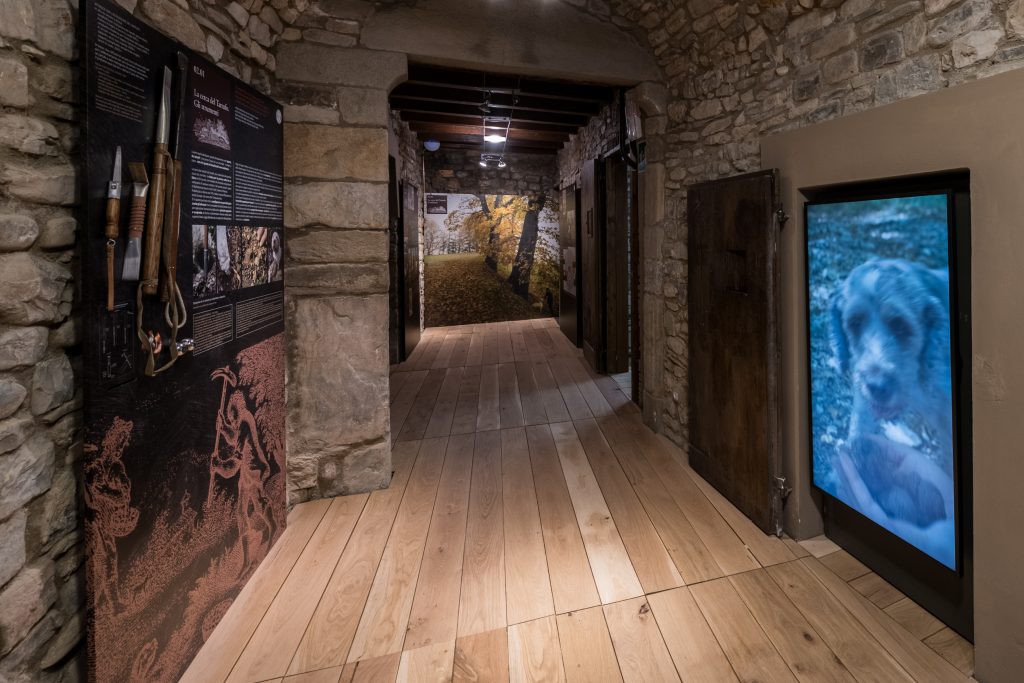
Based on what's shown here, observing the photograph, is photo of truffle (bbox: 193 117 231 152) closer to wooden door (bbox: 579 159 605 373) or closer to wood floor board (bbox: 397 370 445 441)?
wood floor board (bbox: 397 370 445 441)

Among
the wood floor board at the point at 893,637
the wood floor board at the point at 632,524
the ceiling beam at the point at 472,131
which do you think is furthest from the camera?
the ceiling beam at the point at 472,131

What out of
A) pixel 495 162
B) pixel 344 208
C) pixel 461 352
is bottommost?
pixel 461 352

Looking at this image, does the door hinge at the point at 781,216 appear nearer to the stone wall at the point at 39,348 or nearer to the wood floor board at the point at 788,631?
the wood floor board at the point at 788,631

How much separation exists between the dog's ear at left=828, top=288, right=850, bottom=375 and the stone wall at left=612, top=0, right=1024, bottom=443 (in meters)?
0.70

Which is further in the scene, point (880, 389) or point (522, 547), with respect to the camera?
point (522, 547)

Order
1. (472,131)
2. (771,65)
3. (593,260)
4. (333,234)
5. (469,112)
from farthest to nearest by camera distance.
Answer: (472,131) → (469,112) → (593,260) → (333,234) → (771,65)

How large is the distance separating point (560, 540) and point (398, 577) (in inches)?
28.7

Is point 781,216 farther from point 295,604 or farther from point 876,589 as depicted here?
point 295,604

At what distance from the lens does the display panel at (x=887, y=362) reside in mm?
1462

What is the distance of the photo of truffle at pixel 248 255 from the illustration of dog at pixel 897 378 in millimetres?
2366

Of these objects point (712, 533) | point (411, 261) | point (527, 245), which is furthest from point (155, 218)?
point (527, 245)

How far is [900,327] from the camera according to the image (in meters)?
1.57

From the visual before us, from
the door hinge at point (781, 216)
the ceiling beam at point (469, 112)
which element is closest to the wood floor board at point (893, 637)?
the door hinge at point (781, 216)

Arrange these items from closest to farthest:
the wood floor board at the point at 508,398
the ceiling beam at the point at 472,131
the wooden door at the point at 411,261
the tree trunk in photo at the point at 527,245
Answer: the wood floor board at the point at 508,398, the wooden door at the point at 411,261, the ceiling beam at the point at 472,131, the tree trunk in photo at the point at 527,245
